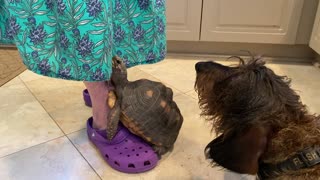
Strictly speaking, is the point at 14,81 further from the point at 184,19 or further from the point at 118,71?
the point at 184,19

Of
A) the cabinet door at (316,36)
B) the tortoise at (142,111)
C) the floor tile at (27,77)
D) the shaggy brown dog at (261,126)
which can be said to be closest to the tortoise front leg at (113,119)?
the tortoise at (142,111)

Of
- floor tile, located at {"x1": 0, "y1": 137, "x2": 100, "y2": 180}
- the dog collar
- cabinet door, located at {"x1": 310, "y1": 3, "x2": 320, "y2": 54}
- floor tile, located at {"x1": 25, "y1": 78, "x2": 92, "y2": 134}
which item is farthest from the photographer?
cabinet door, located at {"x1": 310, "y1": 3, "x2": 320, "y2": 54}

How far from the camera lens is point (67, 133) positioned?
1354 millimetres

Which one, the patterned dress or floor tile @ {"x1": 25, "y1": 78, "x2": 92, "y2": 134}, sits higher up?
the patterned dress

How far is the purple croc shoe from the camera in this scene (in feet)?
3.75

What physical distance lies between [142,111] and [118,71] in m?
0.17

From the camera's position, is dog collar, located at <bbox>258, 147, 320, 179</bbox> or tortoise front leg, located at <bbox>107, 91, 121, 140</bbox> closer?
dog collar, located at <bbox>258, 147, 320, 179</bbox>

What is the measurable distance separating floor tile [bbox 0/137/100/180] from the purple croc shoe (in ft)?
0.26

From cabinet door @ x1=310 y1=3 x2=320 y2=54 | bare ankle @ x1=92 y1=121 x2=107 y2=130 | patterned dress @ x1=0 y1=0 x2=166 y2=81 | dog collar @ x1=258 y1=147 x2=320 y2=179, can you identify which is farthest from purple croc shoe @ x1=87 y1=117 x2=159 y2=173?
cabinet door @ x1=310 y1=3 x2=320 y2=54

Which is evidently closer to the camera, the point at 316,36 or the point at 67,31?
the point at 67,31

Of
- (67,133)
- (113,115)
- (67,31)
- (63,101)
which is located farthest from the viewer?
(63,101)

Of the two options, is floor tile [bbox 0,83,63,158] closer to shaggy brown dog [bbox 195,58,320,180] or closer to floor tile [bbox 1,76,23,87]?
floor tile [bbox 1,76,23,87]

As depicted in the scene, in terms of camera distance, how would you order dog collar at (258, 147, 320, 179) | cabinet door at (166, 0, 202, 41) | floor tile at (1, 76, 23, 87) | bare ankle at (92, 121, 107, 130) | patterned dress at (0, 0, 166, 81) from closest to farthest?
dog collar at (258, 147, 320, 179) < patterned dress at (0, 0, 166, 81) < bare ankle at (92, 121, 107, 130) < floor tile at (1, 76, 23, 87) < cabinet door at (166, 0, 202, 41)

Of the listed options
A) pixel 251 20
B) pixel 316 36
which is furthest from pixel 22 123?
pixel 316 36
